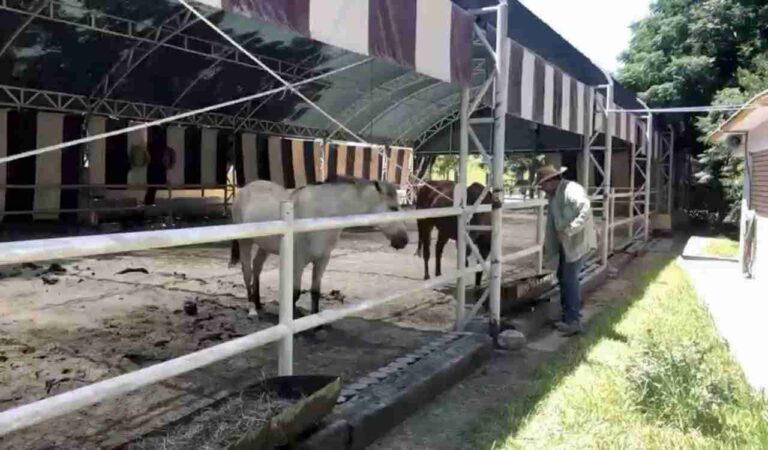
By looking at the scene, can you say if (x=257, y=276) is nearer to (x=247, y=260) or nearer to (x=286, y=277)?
(x=247, y=260)

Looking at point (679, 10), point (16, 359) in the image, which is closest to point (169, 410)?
point (16, 359)

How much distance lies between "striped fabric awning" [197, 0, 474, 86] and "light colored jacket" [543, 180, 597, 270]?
1.60 metres

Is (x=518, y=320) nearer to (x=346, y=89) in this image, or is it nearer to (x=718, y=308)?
(x=718, y=308)

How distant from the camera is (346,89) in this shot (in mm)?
16891

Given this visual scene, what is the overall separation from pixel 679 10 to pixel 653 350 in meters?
17.4

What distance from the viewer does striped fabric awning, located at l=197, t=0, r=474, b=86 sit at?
10.0ft

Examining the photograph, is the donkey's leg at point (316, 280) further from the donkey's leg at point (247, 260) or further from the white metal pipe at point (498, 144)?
the white metal pipe at point (498, 144)

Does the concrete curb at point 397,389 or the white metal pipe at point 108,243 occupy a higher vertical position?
the white metal pipe at point 108,243

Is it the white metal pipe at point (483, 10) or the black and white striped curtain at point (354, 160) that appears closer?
the white metal pipe at point (483, 10)

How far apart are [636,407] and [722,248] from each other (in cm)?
1223

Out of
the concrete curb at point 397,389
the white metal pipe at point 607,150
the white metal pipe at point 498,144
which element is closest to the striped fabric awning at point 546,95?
the white metal pipe at point 607,150

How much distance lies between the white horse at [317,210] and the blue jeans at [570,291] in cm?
172

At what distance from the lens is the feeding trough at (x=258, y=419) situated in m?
2.51

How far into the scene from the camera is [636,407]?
12.1 ft
